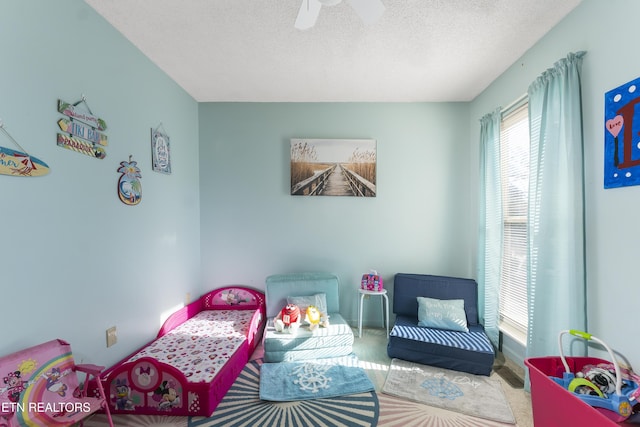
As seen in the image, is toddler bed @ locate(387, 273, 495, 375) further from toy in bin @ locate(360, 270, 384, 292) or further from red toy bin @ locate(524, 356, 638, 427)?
red toy bin @ locate(524, 356, 638, 427)

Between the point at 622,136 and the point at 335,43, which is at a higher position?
the point at 335,43

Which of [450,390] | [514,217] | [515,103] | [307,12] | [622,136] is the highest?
[307,12]

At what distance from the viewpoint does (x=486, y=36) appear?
7.07 ft

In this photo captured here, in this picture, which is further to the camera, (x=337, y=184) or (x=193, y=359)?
(x=337, y=184)

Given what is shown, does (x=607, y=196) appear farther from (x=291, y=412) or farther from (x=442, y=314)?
(x=291, y=412)

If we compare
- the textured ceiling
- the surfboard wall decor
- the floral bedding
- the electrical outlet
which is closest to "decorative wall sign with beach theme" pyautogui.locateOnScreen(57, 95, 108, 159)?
the surfboard wall decor

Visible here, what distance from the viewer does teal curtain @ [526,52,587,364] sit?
1.77 metres

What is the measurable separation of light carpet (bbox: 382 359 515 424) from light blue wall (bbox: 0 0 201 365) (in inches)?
82.8

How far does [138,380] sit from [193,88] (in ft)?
8.92

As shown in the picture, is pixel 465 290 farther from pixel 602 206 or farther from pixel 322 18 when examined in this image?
pixel 322 18

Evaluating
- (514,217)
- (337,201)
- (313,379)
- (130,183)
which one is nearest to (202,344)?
(313,379)

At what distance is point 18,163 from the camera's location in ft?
4.83

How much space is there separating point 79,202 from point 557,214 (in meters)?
3.07

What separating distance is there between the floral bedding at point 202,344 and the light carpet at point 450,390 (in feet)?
4.31
